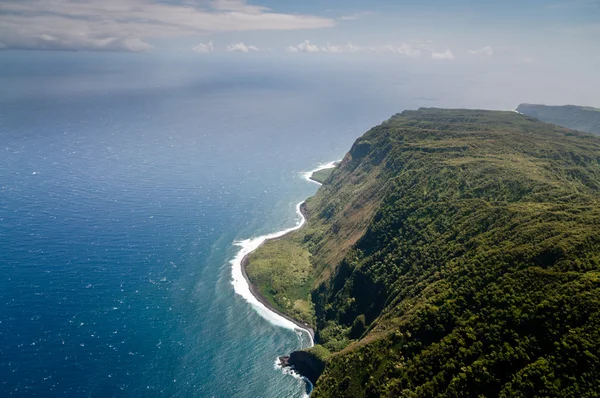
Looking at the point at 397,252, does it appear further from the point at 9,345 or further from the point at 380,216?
the point at 9,345

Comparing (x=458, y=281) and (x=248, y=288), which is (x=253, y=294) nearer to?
(x=248, y=288)

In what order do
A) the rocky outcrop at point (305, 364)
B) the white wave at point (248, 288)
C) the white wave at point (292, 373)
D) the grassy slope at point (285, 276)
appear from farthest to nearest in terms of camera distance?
the grassy slope at point (285, 276)
the white wave at point (248, 288)
the rocky outcrop at point (305, 364)
the white wave at point (292, 373)

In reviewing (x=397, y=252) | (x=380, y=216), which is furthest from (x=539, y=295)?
(x=380, y=216)

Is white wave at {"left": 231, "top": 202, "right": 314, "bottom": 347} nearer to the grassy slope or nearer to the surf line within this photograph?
the surf line

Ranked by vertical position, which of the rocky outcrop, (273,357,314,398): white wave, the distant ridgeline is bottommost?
(273,357,314,398): white wave

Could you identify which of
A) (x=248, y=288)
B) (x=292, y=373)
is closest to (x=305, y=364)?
(x=292, y=373)

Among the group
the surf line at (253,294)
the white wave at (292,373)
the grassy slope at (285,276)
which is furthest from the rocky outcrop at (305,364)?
the grassy slope at (285,276)

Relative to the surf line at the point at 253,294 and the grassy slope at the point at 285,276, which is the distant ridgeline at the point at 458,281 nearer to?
the grassy slope at the point at 285,276

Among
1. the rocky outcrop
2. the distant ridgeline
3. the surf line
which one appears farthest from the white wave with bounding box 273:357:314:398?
the surf line
